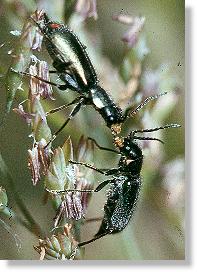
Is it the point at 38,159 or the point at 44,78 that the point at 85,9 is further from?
the point at 38,159

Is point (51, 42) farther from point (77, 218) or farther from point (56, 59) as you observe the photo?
point (77, 218)

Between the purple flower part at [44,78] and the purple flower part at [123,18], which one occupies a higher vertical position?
the purple flower part at [123,18]

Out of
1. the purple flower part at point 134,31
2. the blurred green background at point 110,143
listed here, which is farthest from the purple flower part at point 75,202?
the purple flower part at point 134,31

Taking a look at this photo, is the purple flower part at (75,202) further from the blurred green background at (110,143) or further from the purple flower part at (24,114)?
the purple flower part at (24,114)

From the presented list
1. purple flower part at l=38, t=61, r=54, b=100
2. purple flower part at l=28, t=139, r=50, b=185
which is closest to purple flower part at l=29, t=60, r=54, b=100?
purple flower part at l=38, t=61, r=54, b=100

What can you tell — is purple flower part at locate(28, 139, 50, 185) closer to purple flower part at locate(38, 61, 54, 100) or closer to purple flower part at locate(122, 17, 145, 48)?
purple flower part at locate(38, 61, 54, 100)

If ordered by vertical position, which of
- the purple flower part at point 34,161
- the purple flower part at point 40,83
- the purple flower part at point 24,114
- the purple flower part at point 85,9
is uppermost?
the purple flower part at point 85,9
